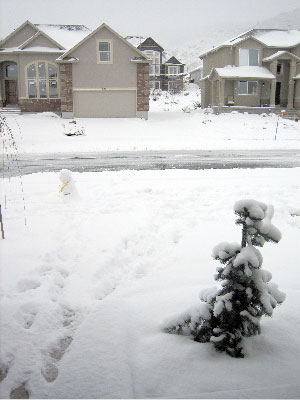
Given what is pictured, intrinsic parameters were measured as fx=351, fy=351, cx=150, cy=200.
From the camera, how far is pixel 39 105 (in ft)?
93.2

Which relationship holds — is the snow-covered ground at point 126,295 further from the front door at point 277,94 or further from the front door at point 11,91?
the front door at point 277,94

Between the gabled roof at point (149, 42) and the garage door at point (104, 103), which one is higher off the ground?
the gabled roof at point (149, 42)

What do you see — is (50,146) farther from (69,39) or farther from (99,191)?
(69,39)

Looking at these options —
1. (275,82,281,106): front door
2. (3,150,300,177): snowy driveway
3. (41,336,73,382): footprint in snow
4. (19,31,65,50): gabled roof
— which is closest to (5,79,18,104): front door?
(19,31,65,50): gabled roof

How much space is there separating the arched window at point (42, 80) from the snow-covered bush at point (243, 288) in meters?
28.6

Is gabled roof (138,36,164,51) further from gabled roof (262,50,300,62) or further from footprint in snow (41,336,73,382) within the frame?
footprint in snow (41,336,73,382)

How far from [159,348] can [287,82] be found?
37.3 metres

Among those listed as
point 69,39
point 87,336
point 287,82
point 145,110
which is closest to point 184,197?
point 87,336

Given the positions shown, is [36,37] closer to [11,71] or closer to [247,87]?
[11,71]

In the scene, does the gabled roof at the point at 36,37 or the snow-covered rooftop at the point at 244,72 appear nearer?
the gabled roof at the point at 36,37

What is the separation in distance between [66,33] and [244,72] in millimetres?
16470

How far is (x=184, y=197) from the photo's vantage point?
25.3 ft

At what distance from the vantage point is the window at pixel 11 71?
1153 inches

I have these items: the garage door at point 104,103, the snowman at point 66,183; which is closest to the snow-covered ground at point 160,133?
the garage door at point 104,103
